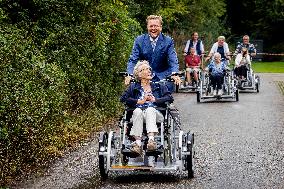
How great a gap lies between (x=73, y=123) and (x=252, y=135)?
10.6 ft

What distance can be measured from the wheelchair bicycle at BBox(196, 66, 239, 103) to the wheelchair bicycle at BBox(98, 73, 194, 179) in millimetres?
11825

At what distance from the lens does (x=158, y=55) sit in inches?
417

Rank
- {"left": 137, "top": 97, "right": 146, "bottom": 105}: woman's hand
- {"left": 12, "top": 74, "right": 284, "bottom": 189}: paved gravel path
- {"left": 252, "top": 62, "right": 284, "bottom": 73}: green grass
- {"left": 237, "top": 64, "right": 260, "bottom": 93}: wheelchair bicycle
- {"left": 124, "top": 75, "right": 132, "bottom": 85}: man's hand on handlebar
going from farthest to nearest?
1. {"left": 252, "top": 62, "right": 284, "bottom": 73}: green grass
2. {"left": 237, "top": 64, "right": 260, "bottom": 93}: wheelchair bicycle
3. {"left": 124, "top": 75, "right": 132, "bottom": 85}: man's hand on handlebar
4. {"left": 137, "top": 97, "right": 146, "bottom": 105}: woman's hand
5. {"left": 12, "top": 74, "right": 284, "bottom": 189}: paved gravel path

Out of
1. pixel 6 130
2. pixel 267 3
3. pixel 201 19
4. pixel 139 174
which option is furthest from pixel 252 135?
pixel 267 3

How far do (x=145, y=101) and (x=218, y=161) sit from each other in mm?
1785

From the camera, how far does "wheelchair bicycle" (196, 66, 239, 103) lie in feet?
71.0

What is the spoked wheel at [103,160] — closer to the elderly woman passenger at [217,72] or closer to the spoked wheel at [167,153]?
the spoked wheel at [167,153]

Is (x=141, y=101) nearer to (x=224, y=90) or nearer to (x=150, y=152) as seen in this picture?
(x=150, y=152)

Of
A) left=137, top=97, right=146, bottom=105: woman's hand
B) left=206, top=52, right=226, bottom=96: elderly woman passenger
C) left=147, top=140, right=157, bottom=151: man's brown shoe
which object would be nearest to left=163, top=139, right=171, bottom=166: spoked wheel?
left=147, top=140, right=157, bottom=151: man's brown shoe

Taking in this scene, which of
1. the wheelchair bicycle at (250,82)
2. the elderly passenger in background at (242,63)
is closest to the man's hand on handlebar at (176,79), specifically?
the wheelchair bicycle at (250,82)

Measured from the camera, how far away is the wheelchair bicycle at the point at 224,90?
2164 centimetres

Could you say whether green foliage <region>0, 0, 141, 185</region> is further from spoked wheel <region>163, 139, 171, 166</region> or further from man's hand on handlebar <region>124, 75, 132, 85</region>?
spoked wheel <region>163, 139, 171, 166</region>

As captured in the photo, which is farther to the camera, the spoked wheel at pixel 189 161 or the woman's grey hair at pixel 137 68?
the woman's grey hair at pixel 137 68

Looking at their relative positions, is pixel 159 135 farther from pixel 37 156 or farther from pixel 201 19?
pixel 201 19
